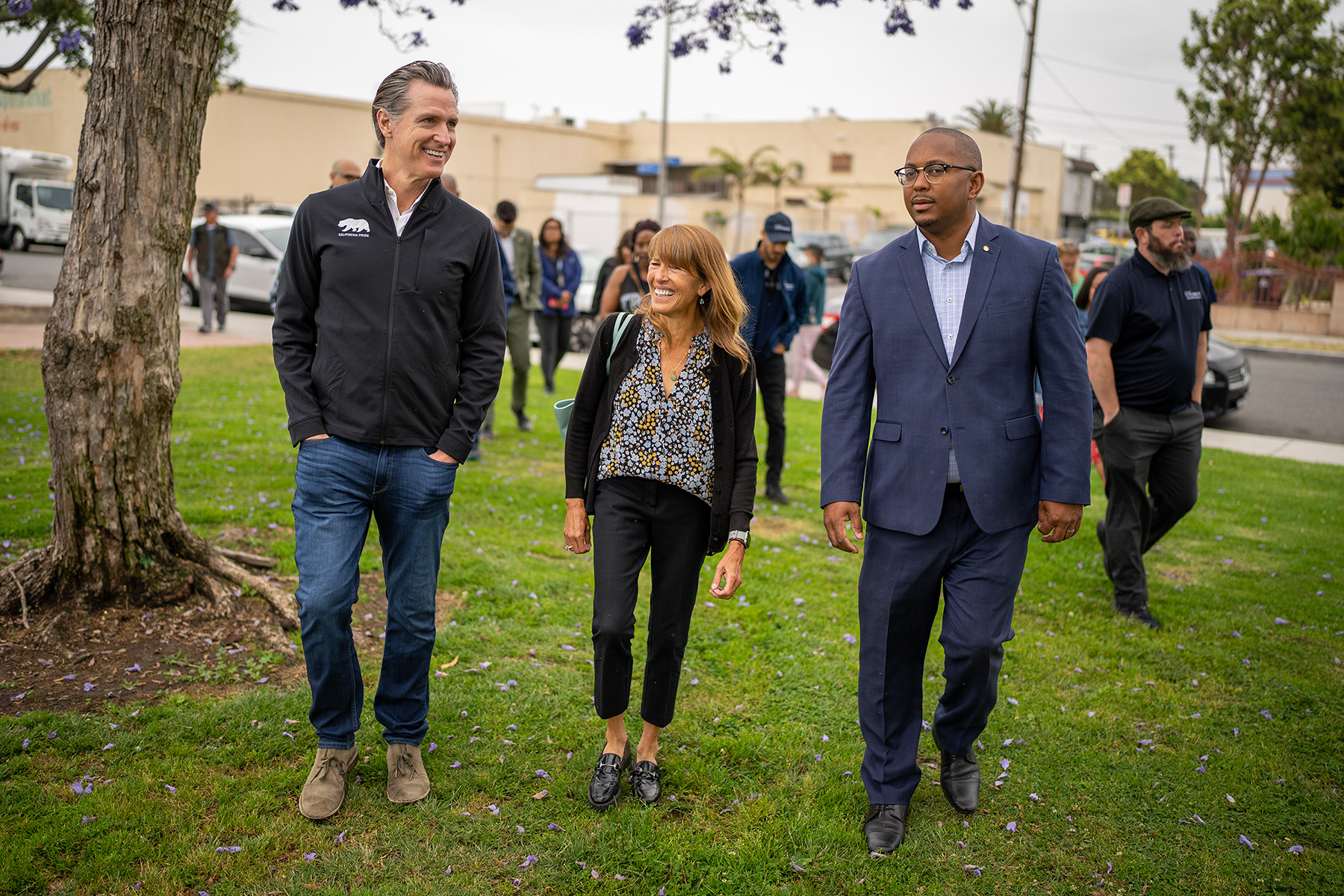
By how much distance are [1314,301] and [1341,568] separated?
22814mm

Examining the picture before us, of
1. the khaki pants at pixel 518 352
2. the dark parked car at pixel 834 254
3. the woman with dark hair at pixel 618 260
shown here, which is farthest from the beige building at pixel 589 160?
the woman with dark hair at pixel 618 260

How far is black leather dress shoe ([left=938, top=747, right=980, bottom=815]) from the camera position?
3453 mm

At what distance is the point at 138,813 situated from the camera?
3104mm

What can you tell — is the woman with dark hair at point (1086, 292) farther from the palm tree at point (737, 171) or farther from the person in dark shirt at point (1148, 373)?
the palm tree at point (737, 171)

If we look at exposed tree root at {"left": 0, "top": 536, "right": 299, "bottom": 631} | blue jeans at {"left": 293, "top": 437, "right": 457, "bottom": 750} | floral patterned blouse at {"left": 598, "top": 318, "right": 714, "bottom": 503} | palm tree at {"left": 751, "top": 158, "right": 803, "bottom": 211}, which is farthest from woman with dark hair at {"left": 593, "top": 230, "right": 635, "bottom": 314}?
palm tree at {"left": 751, "top": 158, "right": 803, "bottom": 211}

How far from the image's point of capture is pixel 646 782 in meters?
3.46

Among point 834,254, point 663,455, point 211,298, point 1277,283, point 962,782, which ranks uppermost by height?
point 834,254

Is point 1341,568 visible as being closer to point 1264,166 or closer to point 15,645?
point 15,645

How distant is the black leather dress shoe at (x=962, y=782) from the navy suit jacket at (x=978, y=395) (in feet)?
3.01

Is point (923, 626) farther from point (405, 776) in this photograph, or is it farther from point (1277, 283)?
point (1277, 283)

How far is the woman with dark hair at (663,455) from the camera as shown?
3.26 meters

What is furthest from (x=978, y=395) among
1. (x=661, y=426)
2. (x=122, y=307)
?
(x=122, y=307)

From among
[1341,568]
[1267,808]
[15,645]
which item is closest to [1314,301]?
[1341,568]

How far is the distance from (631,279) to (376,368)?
4.76 metres
